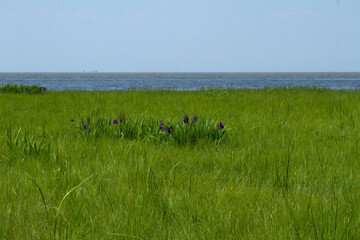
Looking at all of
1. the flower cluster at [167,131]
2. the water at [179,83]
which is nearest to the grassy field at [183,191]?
the flower cluster at [167,131]

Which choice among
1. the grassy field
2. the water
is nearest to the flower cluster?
the grassy field

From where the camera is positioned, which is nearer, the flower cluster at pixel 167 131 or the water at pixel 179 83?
the flower cluster at pixel 167 131

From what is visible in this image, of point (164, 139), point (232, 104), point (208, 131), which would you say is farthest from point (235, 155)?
point (232, 104)

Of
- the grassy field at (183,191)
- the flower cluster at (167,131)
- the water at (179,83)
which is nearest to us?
the grassy field at (183,191)

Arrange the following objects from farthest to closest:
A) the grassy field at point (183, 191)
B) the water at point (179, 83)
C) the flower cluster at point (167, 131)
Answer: the water at point (179, 83) → the flower cluster at point (167, 131) → the grassy field at point (183, 191)

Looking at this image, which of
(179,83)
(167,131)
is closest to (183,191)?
(167,131)

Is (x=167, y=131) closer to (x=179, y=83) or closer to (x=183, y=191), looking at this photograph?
(x=183, y=191)

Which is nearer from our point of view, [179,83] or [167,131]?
→ [167,131]

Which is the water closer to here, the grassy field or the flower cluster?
the flower cluster

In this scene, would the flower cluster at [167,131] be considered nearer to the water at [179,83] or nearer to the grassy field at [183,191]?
the grassy field at [183,191]

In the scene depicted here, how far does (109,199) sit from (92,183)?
369 mm

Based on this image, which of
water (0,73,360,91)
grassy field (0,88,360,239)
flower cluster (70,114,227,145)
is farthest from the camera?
water (0,73,360,91)

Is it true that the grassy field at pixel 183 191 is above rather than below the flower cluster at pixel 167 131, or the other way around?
below

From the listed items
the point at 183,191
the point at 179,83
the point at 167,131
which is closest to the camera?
the point at 183,191
